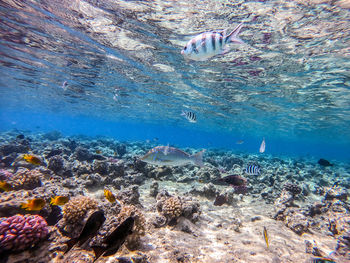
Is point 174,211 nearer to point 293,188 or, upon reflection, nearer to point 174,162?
point 174,162

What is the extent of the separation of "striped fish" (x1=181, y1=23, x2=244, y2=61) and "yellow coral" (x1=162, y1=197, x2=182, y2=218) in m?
3.87

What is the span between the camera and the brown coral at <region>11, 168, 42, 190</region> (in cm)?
577

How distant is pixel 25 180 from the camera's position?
5824 millimetres

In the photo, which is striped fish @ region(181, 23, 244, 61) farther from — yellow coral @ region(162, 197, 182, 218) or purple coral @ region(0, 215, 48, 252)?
purple coral @ region(0, 215, 48, 252)

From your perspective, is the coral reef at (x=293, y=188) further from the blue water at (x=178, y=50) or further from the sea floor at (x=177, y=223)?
the blue water at (x=178, y=50)

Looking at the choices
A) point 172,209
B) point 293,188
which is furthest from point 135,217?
point 293,188

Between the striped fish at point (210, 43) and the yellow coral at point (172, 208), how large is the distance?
387 cm

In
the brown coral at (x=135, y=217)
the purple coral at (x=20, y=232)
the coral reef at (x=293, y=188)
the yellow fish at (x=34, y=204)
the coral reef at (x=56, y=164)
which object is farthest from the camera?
the coral reef at (x=56, y=164)

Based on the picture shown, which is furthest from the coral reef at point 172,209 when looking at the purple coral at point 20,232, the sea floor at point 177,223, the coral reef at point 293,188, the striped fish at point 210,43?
the coral reef at point 293,188

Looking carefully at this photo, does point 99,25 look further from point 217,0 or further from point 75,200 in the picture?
point 75,200

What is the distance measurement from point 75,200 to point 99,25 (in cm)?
1017

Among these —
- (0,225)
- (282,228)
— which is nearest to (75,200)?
(0,225)

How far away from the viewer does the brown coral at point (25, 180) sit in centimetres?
577

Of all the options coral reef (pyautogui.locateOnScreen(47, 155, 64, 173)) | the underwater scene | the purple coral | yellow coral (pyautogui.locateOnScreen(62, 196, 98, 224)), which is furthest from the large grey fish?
coral reef (pyautogui.locateOnScreen(47, 155, 64, 173))
